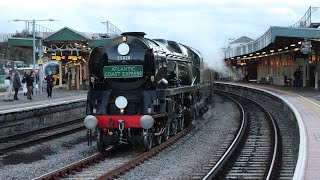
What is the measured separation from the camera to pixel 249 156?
1250 centimetres

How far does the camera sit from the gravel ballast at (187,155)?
10.1m

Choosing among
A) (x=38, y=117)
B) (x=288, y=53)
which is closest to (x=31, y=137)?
(x=38, y=117)

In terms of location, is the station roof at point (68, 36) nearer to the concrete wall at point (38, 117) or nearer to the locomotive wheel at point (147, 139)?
the concrete wall at point (38, 117)

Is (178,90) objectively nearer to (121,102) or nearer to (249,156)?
(121,102)

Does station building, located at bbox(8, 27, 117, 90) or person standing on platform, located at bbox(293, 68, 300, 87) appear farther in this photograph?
person standing on platform, located at bbox(293, 68, 300, 87)

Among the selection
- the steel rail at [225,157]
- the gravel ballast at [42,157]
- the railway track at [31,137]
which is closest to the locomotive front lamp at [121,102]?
the gravel ballast at [42,157]

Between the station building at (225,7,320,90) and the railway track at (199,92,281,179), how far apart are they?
717 centimetres

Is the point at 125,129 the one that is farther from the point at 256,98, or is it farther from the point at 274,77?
the point at 274,77

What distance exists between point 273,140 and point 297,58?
76.3 ft

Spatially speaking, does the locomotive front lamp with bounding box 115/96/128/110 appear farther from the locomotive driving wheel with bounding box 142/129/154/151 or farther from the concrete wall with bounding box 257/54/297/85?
the concrete wall with bounding box 257/54/297/85

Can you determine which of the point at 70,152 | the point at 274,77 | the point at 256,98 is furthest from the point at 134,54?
the point at 274,77

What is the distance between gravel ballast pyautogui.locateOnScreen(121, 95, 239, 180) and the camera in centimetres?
1011

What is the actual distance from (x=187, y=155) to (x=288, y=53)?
28.7m

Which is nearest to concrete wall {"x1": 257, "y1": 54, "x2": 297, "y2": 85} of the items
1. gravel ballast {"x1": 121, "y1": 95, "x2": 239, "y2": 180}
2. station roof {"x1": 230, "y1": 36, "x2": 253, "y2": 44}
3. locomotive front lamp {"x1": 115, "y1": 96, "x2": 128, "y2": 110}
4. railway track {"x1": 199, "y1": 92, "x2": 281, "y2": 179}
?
gravel ballast {"x1": 121, "y1": 95, "x2": 239, "y2": 180}
